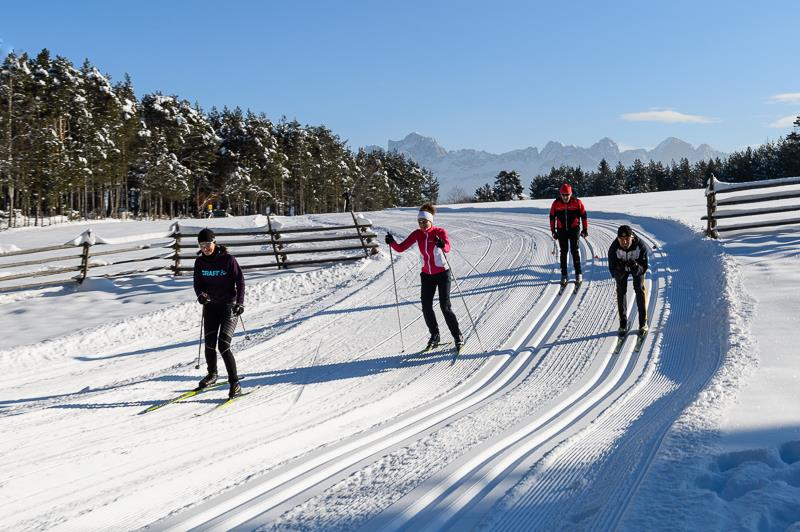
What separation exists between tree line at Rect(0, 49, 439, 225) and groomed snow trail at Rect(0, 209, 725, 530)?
22.9m

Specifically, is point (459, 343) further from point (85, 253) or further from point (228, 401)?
point (85, 253)

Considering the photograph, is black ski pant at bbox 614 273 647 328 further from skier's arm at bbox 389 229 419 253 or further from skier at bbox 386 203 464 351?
skier's arm at bbox 389 229 419 253

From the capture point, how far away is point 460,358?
27.1ft

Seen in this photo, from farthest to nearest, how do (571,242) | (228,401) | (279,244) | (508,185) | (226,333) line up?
(508,185), (279,244), (571,242), (226,333), (228,401)

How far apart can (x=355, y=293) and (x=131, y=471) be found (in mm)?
8265

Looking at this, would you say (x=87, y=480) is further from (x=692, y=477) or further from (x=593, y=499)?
(x=692, y=477)

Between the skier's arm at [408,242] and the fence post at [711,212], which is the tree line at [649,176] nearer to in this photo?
the fence post at [711,212]

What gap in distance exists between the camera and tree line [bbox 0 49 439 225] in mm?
45594

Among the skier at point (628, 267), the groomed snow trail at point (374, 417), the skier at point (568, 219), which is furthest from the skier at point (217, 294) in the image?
the skier at point (568, 219)

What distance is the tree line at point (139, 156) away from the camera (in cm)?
4559

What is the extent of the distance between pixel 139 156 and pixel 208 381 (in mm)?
60982

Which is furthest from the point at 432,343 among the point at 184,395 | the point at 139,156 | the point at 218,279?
the point at 139,156

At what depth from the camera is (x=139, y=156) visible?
61.5m

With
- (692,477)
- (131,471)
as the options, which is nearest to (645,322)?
(692,477)
